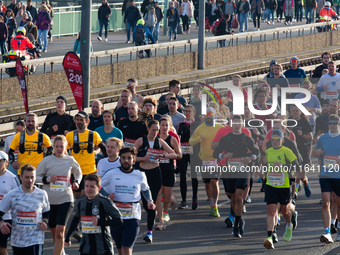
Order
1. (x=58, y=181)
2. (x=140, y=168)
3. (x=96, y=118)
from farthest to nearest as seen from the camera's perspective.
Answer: (x=96, y=118) < (x=140, y=168) < (x=58, y=181)

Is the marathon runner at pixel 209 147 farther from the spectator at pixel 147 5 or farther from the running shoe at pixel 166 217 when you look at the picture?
the spectator at pixel 147 5

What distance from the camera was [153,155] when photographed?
34.2 ft

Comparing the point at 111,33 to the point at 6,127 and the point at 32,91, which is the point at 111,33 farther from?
the point at 6,127

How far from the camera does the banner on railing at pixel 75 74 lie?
43.4 feet

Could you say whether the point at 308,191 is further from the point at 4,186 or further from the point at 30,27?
the point at 30,27

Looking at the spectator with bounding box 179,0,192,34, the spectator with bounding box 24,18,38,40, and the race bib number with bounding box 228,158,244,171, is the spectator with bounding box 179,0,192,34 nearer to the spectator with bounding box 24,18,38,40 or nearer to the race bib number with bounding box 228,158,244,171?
the spectator with bounding box 24,18,38,40

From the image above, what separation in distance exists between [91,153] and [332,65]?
7.50m

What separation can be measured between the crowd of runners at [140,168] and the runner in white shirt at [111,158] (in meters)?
0.01

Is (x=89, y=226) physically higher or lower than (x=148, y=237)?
higher

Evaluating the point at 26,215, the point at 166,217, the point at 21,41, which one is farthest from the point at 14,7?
the point at 26,215

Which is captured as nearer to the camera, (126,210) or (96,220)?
(96,220)

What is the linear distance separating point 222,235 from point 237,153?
1.24 meters

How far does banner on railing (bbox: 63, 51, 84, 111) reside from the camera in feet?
Answer: 43.4

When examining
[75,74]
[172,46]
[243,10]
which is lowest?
[172,46]
